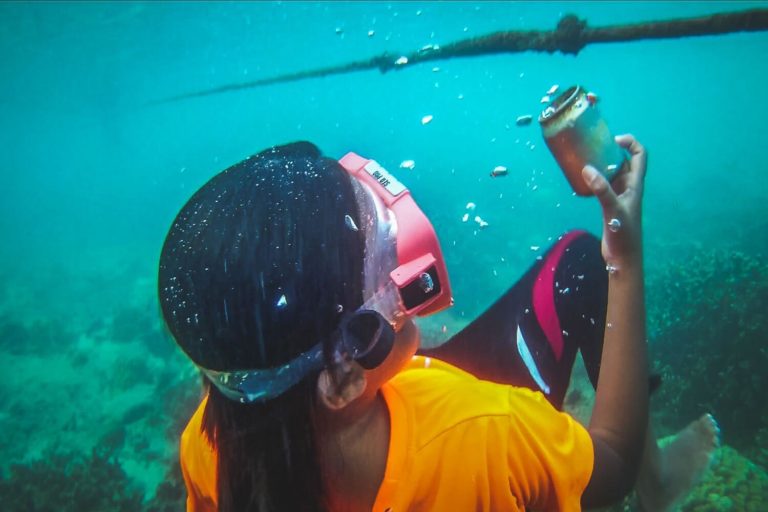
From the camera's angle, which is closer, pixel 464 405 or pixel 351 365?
pixel 351 365

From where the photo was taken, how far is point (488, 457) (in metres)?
1.33

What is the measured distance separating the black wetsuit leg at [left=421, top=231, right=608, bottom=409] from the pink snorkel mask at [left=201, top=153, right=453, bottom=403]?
1.04 metres

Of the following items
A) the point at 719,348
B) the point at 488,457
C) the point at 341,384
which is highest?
the point at 341,384

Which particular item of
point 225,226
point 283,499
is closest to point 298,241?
point 225,226

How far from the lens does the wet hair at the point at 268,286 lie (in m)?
1.10

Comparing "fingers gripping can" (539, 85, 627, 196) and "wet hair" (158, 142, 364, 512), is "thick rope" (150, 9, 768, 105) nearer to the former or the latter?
"fingers gripping can" (539, 85, 627, 196)

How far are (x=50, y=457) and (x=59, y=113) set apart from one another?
178 feet

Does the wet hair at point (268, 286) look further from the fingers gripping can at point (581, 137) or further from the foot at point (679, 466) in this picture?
the foot at point (679, 466)

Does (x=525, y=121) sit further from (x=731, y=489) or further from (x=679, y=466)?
(x=731, y=489)

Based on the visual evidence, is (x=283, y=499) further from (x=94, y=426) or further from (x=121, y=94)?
(x=121, y=94)

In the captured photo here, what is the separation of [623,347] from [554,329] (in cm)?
77

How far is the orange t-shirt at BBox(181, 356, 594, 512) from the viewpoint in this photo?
1329 mm

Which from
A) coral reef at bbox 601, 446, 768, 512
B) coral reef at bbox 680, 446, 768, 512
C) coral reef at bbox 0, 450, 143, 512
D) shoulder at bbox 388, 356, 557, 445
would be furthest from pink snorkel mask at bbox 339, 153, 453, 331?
coral reef at bbox 0, 450, 143, 512

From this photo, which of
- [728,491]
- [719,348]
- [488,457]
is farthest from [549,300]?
[719,348]
